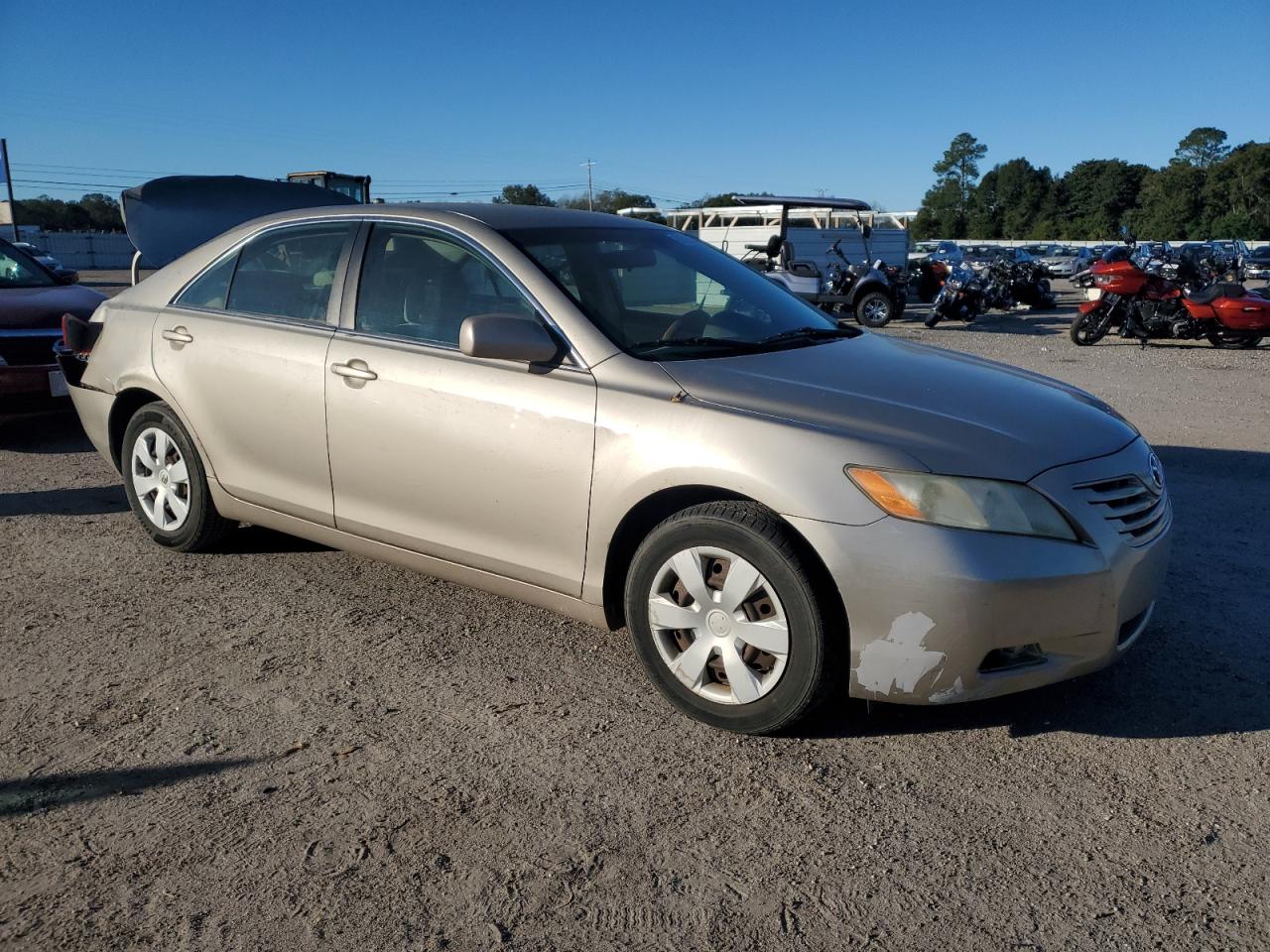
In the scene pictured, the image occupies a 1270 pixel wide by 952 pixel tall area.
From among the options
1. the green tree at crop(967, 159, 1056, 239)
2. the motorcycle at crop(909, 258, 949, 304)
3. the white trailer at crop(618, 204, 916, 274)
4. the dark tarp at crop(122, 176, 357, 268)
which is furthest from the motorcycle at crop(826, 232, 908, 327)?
the green tree at crop(967, 159, 1056, 239)

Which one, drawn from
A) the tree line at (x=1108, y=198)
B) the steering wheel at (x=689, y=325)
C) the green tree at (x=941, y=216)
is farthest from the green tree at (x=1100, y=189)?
the steering wheel at (x=689, y=325)

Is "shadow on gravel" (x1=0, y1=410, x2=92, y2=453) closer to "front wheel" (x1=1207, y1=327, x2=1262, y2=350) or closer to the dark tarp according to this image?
the dark tarp

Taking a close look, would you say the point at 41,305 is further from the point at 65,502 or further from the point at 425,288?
the point at 425,288

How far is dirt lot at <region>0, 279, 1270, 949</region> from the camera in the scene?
2354mm

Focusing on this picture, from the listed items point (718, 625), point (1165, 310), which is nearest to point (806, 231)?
point (1165, 310)

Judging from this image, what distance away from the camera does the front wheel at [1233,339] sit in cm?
1447

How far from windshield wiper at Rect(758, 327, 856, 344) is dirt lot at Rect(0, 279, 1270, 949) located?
1.30 m

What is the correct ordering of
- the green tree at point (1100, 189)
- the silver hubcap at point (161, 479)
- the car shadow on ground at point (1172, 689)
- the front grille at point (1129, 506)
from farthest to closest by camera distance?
the green tree at point (1100, 189)
the silver hubcap at point (161, 479)
the car shadow on ground at point (1172, 689)
the front grille at point (1129, 506)

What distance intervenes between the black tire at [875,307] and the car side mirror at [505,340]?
52.2 ft

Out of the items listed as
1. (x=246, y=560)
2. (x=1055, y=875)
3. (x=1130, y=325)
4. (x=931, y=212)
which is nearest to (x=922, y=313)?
(x=1130, y=325)

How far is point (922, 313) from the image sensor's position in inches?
881

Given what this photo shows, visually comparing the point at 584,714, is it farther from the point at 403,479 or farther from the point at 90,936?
the point at 90,936

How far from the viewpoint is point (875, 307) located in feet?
60.9

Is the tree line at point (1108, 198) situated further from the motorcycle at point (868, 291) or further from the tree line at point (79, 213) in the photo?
the tree line at point (79, 213)
